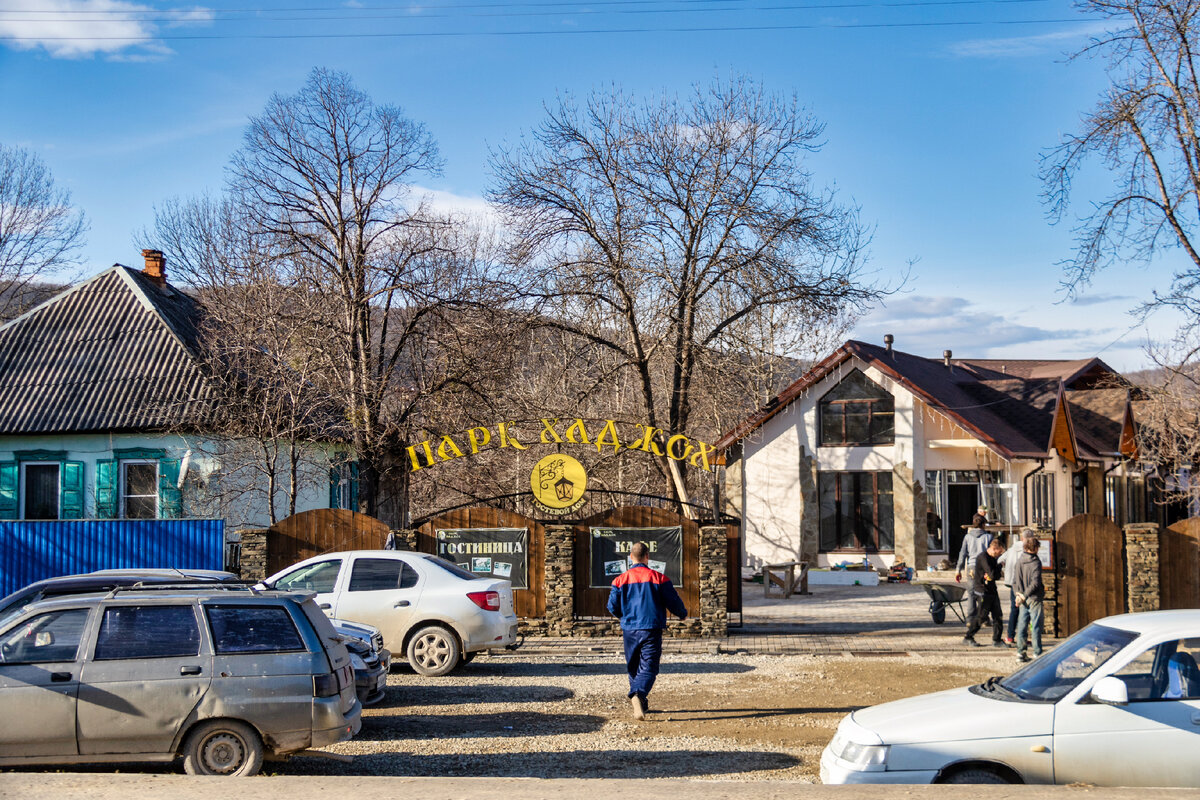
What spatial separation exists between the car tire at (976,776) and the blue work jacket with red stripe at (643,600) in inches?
175

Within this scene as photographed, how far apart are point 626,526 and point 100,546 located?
31.7 feet

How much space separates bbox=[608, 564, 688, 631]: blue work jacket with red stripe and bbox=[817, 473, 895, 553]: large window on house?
1878 cm

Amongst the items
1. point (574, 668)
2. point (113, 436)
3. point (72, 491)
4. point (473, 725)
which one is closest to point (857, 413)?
point (574, 668)

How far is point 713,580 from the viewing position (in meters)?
16.8

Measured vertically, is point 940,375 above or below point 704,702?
above

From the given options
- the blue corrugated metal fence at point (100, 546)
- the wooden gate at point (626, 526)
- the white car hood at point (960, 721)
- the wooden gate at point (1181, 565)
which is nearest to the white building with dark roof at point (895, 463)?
the wooden gate at point (1181, 565)

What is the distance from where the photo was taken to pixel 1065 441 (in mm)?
26531

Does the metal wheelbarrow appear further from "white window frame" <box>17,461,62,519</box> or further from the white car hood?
"white window frame" <box>17,461,62,519</box>

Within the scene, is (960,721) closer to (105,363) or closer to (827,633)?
(827,633)

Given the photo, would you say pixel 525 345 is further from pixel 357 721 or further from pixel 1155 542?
pixel 357 721

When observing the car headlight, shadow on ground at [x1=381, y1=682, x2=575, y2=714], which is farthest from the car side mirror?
shadow on ground at [x1=381, y1=682, x2=575, y2=714]

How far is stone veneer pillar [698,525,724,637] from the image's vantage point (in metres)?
16.7

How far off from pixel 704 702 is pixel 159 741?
5.88 m

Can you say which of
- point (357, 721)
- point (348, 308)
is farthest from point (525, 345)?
point (357, 721)
